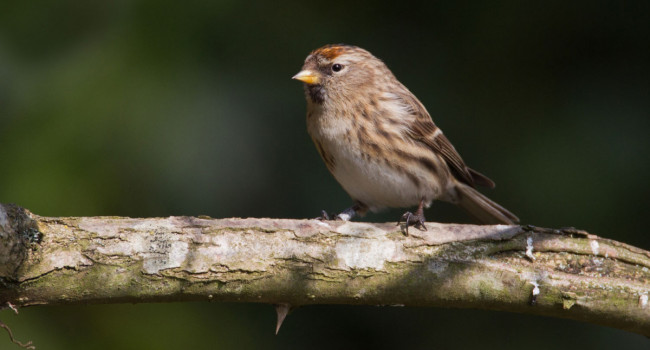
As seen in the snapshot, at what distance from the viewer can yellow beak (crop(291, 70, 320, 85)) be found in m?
3.78

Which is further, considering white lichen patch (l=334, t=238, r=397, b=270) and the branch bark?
white lichen patch (l=334, t=238, r=397, b=270)

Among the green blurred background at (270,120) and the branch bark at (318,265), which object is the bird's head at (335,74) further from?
the branch bark at (318,265)

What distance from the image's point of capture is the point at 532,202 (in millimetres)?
4285

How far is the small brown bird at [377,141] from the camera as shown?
12.2ft

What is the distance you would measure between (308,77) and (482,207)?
1108mm

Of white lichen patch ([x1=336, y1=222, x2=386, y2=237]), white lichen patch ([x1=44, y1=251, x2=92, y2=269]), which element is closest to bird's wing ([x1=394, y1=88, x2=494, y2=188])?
white lichen patch ([x1=336, y1=222, x2=386, y2=237])

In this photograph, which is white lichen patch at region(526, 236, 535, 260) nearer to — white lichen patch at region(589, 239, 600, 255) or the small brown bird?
white lichen patch at region(589, 239, 600, 255)

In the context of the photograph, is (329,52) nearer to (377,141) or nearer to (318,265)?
(377,141)

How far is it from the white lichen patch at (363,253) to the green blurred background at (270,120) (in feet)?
4.24

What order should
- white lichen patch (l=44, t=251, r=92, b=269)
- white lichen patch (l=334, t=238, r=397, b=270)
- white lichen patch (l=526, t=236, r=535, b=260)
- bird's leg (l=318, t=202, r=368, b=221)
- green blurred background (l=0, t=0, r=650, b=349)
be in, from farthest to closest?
bird's leg (l=318, t=202, r=368, b=221) → green blurred background (l=0, t=0, r=650, b=349) → white lichen patch (l=526, t=236, r=535, b=260) → white lichen patch (l=334, t=238, r=397, b=270) → white lichen patch (l=44, t=251, r=92, b=269)

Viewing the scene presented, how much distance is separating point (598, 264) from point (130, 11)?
7.55 feet

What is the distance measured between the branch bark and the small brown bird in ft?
3.06

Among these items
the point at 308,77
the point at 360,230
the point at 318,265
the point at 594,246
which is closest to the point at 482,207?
the point at 308,77

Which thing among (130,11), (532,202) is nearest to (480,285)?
(532,202)
